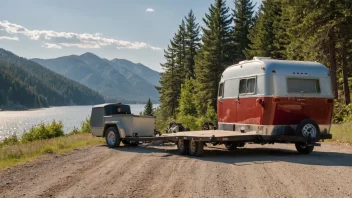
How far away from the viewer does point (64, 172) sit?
1014 centimetres

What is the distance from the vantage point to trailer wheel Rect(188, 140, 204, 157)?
1262 cm

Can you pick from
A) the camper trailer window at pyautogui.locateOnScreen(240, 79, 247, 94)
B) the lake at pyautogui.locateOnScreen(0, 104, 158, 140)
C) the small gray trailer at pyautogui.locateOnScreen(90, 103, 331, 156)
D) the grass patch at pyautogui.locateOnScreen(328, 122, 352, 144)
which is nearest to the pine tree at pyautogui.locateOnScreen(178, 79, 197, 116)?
the lake at pyautogui.locateOnScreen(0, 104, 158, 140)

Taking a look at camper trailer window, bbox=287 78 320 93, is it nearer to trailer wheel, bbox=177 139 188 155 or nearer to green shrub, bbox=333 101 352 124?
trailer wheel, bbox=177 139 188 155

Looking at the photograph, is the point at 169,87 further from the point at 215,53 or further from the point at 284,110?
the point at 284,110

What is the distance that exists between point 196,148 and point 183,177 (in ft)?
12.6

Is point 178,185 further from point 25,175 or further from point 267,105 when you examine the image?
point 267,105

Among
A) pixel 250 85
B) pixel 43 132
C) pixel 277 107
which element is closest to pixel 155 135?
pixel 250 85

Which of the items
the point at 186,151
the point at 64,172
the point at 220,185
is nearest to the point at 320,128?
the point at 186,151

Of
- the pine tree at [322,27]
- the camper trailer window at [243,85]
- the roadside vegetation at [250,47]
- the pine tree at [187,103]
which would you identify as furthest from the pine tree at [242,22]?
the camper trailer window at [243,85]

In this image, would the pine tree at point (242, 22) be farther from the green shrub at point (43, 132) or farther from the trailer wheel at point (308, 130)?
the trailer wheel at point (308, 130)

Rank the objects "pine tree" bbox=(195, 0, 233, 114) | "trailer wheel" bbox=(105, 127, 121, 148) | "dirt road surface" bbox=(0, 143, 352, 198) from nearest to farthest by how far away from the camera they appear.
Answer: "dirt road surface" bbox=(0, 143, 352, 198), "trailer wheel" bbox=(105, 127, 121, 148), "pine tree" bbox=(195, 0, 233, 114)

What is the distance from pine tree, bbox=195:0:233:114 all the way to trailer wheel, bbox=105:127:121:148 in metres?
34.6

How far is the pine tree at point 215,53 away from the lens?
168 feet

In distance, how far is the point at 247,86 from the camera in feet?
44.0
